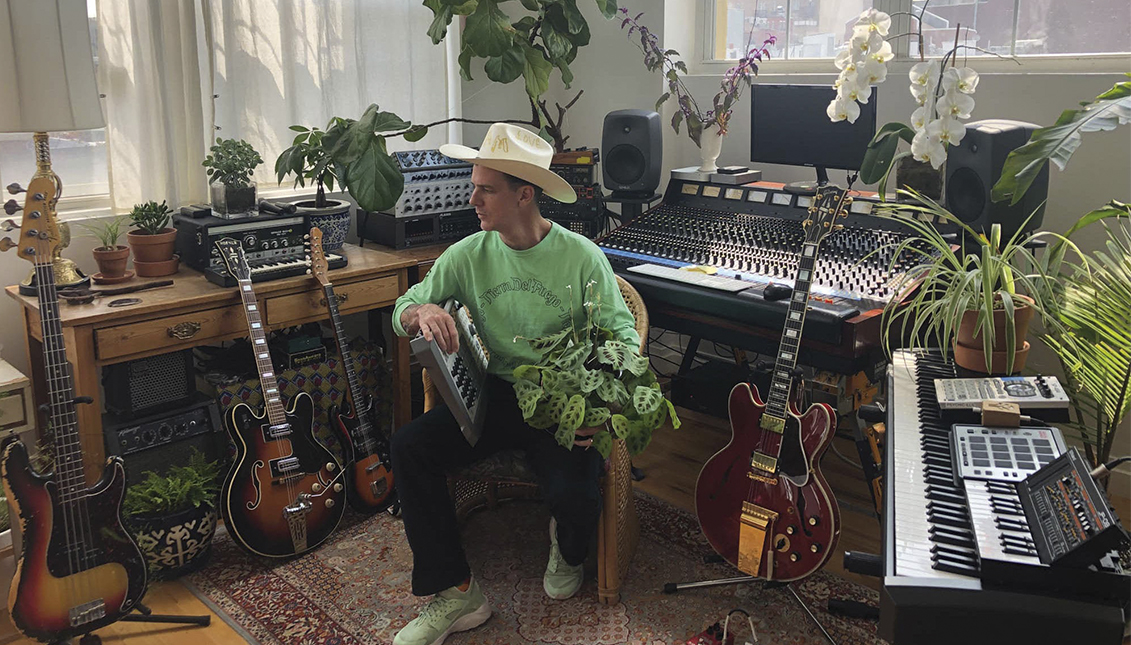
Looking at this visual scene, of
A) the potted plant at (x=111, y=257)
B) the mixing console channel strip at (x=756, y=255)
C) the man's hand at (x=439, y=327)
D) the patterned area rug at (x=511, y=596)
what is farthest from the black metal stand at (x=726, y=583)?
the potted plant at (x=111, y=257)

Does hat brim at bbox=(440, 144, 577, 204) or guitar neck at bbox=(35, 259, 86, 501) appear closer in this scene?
guitar neck at bbox=(35, 259, 86, 501)

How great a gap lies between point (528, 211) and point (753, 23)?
65.7 inches

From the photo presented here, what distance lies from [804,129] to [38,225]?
7.05 feet

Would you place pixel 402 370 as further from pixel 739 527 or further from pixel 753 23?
pixel 753 23

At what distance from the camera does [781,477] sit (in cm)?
218

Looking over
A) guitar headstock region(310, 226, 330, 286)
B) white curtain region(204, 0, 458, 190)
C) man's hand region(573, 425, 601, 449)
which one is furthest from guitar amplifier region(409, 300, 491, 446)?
white curtain region(204, 0, 458, 190)

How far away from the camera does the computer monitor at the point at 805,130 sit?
276 centimetres

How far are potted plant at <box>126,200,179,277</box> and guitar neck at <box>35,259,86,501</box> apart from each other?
540 millimetres

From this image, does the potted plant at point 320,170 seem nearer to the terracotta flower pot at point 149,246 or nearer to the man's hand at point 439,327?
the terracotta flower pot at point 149,246

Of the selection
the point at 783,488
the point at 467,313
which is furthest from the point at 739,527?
the point at 467,313

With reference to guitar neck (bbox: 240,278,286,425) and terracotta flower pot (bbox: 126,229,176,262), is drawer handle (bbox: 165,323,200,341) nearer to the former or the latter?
guitar neck (bbox: 240,278,286,425)

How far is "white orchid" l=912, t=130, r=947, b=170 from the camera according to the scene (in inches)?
72.7

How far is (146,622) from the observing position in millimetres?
2287

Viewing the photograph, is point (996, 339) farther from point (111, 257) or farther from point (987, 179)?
point (111, 257)
